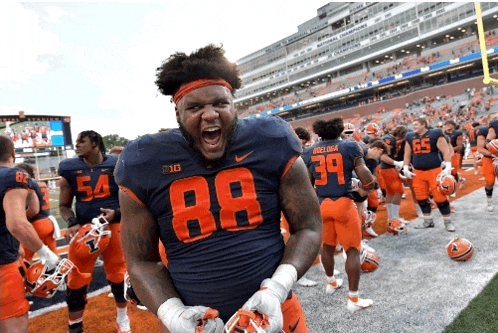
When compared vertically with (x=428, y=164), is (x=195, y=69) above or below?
above

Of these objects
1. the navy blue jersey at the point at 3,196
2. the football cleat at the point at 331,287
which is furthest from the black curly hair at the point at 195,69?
the football cleat at the point at 331,287

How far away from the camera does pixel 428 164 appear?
588 centimetres

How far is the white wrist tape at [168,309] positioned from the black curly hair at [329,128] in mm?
2864

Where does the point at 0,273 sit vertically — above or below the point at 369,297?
above

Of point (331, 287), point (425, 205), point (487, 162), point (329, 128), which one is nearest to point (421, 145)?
point (425, 205)

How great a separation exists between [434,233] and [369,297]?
273 centimetres

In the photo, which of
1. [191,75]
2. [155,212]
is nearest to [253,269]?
[155,212]

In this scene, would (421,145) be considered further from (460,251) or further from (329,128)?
(329,128)

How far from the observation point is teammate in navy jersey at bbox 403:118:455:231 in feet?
18.8

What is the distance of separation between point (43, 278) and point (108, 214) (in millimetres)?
811

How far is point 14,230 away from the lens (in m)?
2.45

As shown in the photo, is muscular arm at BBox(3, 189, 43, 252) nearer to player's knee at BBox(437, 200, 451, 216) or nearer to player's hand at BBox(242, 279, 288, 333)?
player's hand at BBox(242, 279, 288, 333)

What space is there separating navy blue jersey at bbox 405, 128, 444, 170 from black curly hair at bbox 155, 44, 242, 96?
17.1ft

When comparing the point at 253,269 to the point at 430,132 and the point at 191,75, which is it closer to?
the point at 191,75
